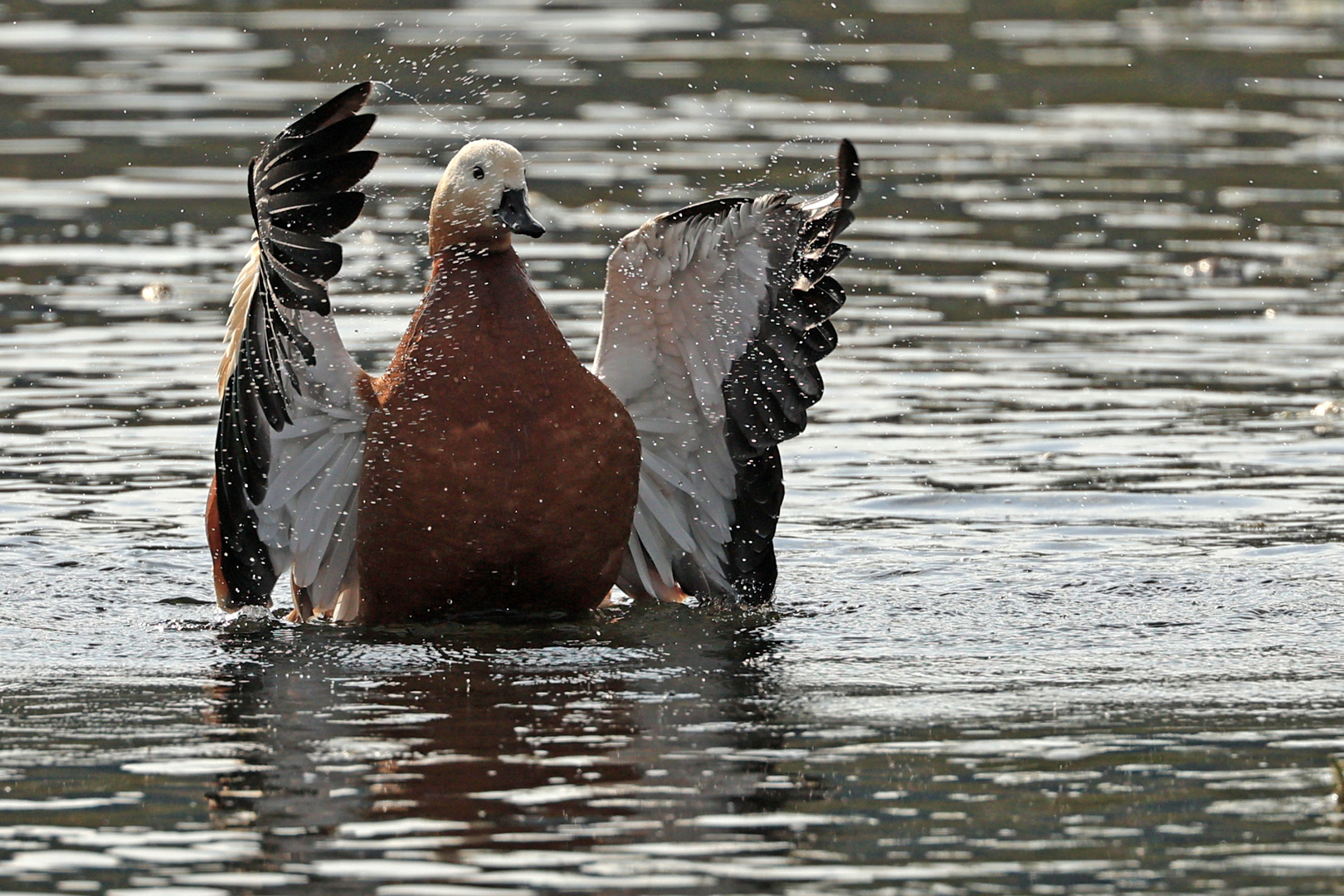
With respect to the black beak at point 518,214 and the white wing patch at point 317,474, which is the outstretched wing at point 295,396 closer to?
the white wing patch at point 317,474

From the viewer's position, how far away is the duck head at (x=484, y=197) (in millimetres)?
7891

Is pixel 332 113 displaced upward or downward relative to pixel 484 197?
upward

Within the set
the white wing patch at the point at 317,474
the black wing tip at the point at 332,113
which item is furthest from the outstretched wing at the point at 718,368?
the black wing tip at the point at 332,113

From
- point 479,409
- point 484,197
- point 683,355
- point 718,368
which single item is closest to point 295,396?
point 479,409

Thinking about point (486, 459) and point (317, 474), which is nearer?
point (486, 459)

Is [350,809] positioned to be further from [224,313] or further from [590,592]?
[224,313]

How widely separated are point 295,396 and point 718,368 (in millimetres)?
1583

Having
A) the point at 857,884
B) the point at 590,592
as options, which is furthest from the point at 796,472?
the point at 857,884

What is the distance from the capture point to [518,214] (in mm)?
7855

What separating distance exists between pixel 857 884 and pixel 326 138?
114 inches

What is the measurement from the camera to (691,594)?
8.89m

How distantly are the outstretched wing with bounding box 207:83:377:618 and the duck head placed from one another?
0.57 metres

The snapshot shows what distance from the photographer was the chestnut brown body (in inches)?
306

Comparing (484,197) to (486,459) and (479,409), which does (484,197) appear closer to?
(479,409)
